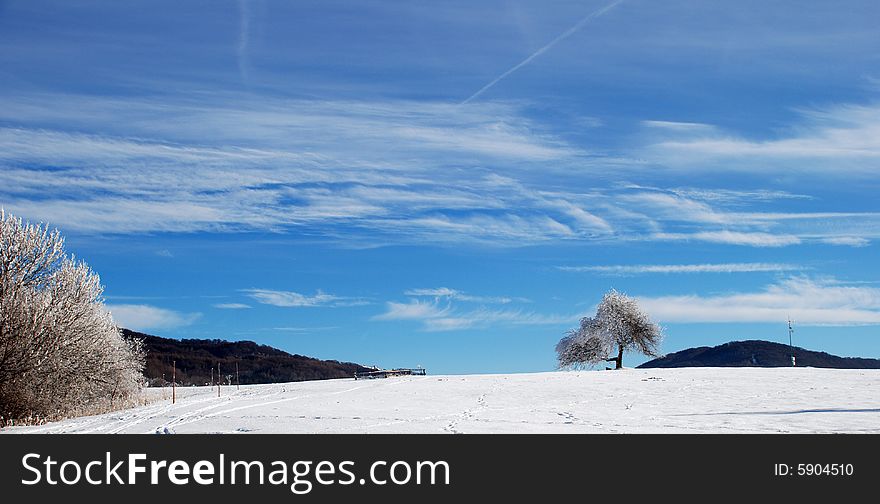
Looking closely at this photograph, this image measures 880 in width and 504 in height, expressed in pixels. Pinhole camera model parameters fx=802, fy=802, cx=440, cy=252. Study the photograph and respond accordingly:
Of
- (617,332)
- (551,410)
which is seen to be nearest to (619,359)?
(617,332)

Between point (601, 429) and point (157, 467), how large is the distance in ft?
35.9

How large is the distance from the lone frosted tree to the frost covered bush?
176 ft

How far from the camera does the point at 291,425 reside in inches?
866

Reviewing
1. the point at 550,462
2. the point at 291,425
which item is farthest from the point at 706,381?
the point at 550,462

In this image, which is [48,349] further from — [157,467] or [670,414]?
[670,414]

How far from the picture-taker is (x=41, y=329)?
3055cm

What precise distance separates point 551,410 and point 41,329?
19399 mm

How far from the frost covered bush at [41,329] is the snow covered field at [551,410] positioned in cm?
336

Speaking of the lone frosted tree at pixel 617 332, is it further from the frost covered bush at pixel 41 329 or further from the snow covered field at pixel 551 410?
the frost covered bush at pixel 41 329

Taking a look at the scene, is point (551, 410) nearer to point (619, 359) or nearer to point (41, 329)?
point (41, 329)

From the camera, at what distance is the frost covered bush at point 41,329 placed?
30219mm

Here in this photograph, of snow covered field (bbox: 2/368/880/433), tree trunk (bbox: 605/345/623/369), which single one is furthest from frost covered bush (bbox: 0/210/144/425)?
tree trunk (bbox: 605/345/623/369)

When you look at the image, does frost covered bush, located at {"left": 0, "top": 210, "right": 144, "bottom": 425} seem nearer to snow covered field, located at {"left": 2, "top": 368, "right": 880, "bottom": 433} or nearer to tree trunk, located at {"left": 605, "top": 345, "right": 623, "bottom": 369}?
snow covered field, located at {"left": 2, "top": 368, "right": 880, "bottom": 433}

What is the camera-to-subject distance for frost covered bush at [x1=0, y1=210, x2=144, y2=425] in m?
30.2
